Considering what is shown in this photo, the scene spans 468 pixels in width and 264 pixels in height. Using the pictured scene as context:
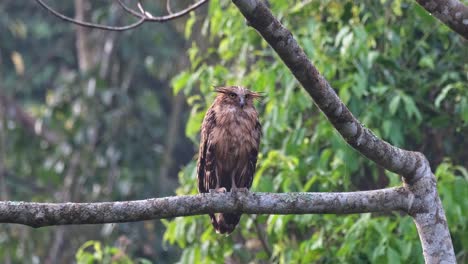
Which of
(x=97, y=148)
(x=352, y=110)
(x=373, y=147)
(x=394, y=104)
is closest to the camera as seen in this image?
(x=373, y=147)

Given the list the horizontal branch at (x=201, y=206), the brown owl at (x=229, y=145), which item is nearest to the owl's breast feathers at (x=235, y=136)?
the brown owl at (x=229, y=145)

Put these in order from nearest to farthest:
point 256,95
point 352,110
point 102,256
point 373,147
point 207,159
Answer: point 373,147 → point 207,159 → point 256,95 → point 352,110 → point 102,256

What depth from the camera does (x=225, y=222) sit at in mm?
5848

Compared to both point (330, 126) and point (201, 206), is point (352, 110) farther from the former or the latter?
point (201, 206)

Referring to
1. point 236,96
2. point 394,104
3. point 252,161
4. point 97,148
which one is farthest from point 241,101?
point 97,148

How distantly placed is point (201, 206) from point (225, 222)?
4.74 feet

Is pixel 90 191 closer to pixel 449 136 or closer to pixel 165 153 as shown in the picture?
pixel 165 153

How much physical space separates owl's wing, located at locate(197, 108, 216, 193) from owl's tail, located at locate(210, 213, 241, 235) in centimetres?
25

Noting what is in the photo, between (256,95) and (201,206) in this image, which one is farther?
(256,95)

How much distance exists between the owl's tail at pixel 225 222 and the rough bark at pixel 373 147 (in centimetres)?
132

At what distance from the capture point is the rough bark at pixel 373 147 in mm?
4254

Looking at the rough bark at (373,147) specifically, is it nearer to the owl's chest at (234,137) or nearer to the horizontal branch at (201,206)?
the horizontal branch at (201,206)

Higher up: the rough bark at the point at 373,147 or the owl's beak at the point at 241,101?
the owl's beak at the point at 241,101

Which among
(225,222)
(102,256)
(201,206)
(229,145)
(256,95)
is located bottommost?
(201,206)
